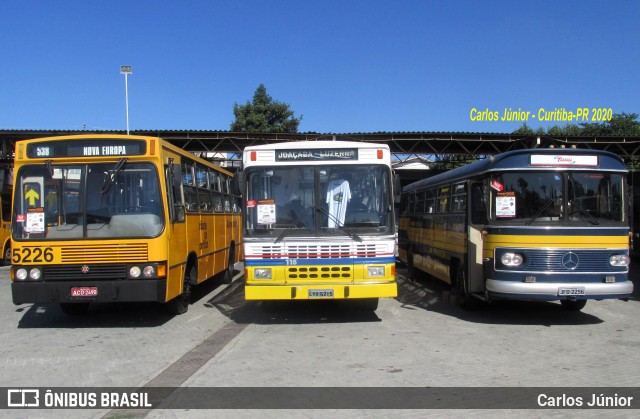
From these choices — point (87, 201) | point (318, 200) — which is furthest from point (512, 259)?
point (87, 201)

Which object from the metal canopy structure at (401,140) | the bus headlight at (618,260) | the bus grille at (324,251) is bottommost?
the bus headlight at (618,260)

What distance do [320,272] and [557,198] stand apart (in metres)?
4.06

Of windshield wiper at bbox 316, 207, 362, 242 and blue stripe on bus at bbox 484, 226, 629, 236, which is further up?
windshield wiper at bbox 316, 207, 362, 242

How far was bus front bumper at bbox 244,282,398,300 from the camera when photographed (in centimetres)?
873

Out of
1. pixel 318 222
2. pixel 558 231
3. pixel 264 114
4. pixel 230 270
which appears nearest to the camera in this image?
pixel 558 231

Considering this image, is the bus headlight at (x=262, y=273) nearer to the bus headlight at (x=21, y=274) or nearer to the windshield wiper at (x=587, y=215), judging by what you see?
the bus headlight at (x=21, y=274)

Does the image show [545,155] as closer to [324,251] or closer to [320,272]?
[324,251]

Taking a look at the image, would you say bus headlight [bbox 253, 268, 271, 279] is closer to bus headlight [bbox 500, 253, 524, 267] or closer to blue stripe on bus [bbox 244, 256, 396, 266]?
blue stripe on bus [bbox 244, 256, 396, 266]

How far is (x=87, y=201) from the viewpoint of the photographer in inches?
340

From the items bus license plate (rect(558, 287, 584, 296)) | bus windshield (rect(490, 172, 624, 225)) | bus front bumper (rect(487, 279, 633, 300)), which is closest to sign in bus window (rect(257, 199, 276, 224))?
bus windshield (rect(490, 172, 624, 225))

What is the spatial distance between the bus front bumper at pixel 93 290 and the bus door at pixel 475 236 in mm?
5354

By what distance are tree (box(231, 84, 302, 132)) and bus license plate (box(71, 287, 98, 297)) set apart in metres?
37.4

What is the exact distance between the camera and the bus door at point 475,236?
927 centimetres

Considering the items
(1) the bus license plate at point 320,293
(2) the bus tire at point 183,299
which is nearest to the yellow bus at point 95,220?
(2) the bus tire at point 183,299
